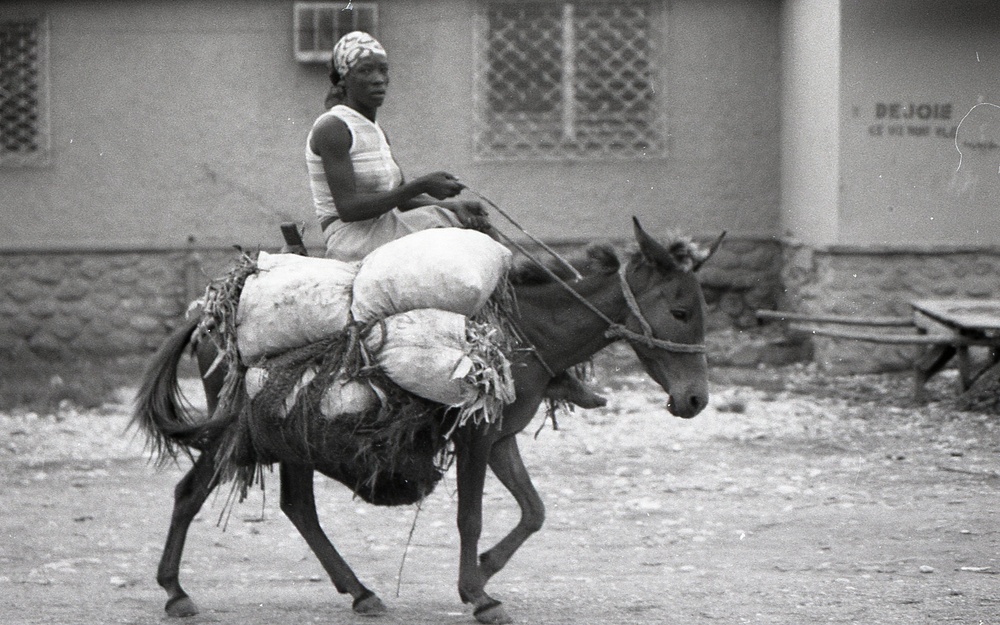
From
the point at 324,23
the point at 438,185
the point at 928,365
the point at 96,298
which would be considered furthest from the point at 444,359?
the point at 96,298

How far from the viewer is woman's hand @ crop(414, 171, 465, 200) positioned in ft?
17.7

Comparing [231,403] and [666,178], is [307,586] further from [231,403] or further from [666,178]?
[666,178]

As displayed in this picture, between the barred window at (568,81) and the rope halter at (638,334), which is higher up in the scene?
the barred window at (568,81)

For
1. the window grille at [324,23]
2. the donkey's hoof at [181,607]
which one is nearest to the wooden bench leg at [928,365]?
the window grille at [324,23]

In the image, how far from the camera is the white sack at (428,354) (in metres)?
5.18

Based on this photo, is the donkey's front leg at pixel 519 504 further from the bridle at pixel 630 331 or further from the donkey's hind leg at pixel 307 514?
the donkey's hind leg at pixel 307 514

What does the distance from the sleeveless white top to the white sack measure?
633 mm

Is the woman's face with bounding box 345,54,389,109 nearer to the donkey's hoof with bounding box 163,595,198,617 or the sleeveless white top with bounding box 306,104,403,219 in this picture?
the sleeveless white top with bounding box 306,104,403,219

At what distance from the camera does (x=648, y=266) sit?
5.59 m

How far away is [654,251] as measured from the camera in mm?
5504

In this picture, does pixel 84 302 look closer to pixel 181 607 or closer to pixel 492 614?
pixel 181 607

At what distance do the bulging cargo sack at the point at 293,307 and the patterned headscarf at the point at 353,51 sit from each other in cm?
77

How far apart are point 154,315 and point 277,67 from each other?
7.97 feet

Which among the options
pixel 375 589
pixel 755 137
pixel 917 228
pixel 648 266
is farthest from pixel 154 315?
pixel 648 266
